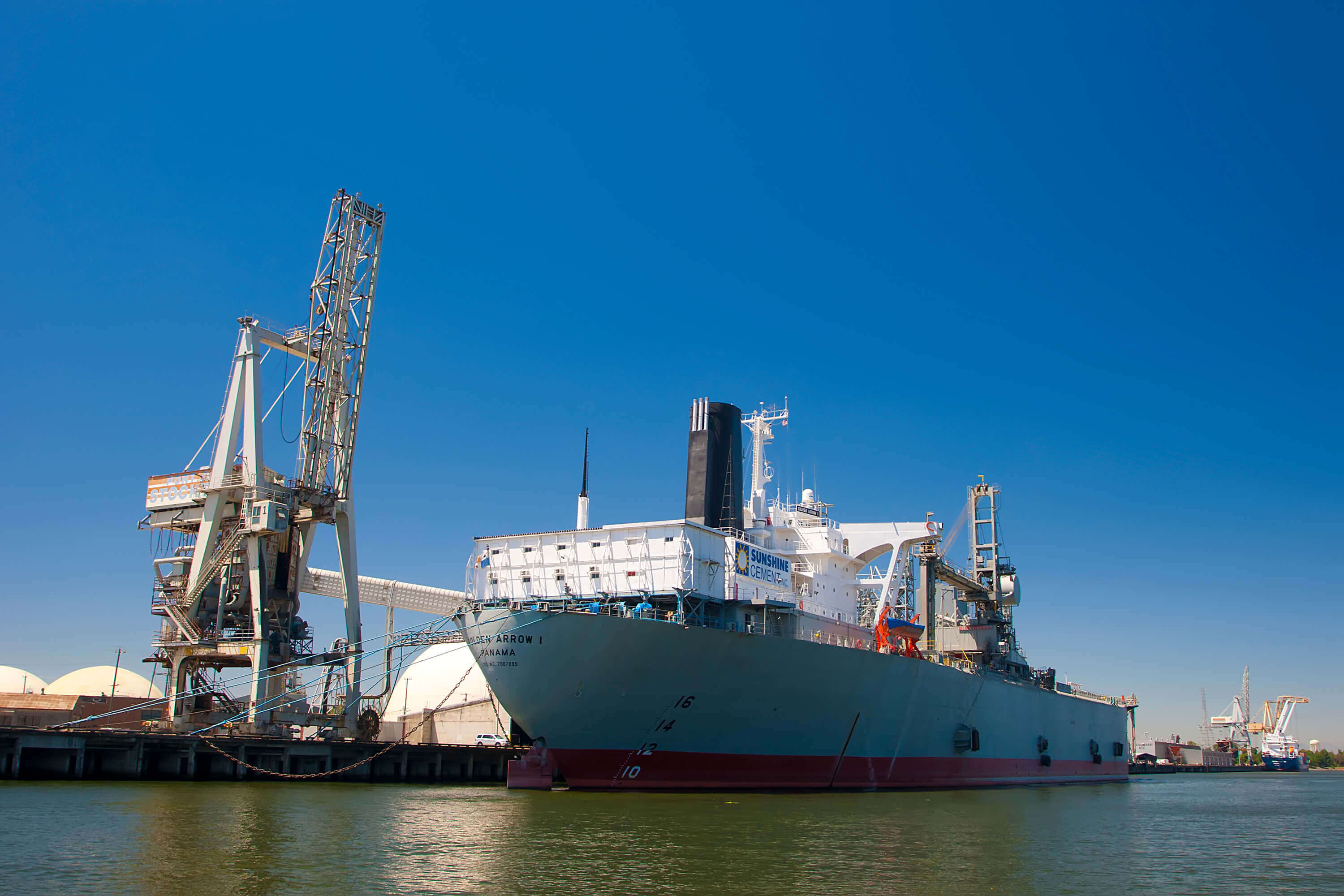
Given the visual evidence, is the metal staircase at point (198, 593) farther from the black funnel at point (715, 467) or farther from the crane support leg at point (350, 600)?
the black funnel at point (715, 467)

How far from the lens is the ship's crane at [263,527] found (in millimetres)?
36594

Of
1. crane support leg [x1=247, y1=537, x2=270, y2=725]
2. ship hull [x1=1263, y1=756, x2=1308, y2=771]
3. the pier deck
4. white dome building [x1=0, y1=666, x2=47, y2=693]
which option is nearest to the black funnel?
the pier deck

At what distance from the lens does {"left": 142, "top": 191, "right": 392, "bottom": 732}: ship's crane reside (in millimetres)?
36594

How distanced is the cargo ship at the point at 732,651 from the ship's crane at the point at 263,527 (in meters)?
10.8

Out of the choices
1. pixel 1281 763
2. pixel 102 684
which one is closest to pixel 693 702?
pixel 102 684

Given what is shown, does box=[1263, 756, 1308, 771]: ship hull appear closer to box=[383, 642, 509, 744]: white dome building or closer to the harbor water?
the harbor water

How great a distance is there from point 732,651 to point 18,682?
51.7 m

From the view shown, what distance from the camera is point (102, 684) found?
54.5 metres

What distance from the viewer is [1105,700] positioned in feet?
185

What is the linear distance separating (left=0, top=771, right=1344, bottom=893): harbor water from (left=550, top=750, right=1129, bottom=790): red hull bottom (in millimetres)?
492

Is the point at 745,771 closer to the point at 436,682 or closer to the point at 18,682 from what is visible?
the point at 436,682

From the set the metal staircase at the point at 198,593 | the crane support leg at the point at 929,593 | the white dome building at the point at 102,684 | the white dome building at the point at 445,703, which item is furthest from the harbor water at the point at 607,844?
the white dome building at the point at 102,684

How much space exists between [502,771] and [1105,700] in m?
36.0

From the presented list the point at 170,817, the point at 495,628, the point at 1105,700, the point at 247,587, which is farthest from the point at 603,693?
the point at 1105,700
